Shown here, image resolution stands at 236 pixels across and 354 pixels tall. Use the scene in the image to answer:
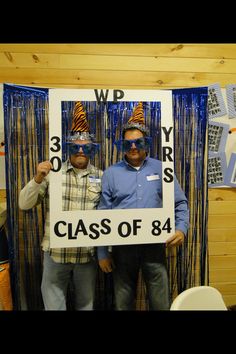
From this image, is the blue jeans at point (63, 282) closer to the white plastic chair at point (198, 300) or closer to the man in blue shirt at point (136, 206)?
the man in blue shirt at point (136, 206)

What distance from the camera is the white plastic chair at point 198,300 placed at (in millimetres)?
928

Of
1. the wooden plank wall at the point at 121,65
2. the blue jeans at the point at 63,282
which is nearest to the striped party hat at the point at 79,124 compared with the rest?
the wooden plank wall at the point at 121,65

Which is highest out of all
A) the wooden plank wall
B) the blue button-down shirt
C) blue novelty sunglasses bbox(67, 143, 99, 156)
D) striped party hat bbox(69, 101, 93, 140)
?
the wooden plank wall

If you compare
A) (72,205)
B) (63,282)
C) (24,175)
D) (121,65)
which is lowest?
(63,282)

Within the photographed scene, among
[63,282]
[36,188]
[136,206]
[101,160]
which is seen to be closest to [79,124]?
[101,160]

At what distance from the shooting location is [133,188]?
1456 millimetres

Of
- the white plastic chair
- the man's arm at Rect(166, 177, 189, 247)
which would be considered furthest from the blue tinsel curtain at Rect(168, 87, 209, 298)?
the white plastic chair

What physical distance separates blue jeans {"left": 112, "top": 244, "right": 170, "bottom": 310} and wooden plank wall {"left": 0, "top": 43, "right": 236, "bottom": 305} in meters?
0.59

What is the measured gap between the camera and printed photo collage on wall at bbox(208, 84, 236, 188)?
1.79m

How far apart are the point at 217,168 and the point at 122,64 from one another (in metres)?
0.89

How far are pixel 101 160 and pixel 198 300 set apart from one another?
89 centimetres

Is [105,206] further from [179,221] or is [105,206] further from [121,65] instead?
[121,65]

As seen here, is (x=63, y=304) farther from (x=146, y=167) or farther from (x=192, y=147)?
(x=192, y=147)

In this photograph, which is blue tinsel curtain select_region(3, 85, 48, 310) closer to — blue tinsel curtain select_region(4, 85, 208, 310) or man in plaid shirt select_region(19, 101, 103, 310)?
blue tinsel curtain select_region(4, 85, 208, 310)
